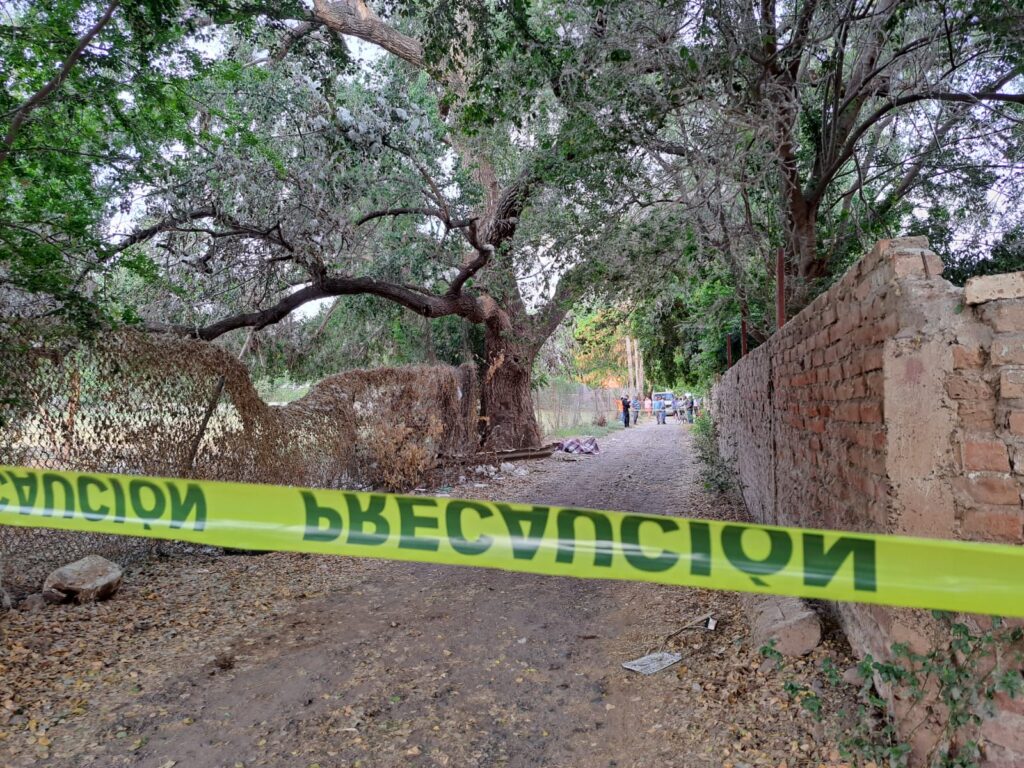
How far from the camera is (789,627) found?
3631mm

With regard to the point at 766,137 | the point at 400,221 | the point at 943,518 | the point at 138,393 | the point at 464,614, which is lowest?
the point at 464,614

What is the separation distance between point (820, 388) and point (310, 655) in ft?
11.9

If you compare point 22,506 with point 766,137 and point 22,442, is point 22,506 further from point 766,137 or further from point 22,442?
point 766,137

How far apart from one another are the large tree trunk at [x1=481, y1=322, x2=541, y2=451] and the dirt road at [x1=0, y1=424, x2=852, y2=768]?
8226 millimetres

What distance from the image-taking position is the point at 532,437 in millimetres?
14812

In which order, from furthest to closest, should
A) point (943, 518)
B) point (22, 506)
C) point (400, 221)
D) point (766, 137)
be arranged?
1. point (400, 221)
2. point (766, 137)
3. point (22, 506)
4. point (943, 518)

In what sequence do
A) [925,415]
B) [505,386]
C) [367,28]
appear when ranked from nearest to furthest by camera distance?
[925,415]
[367,28]
[505,386]

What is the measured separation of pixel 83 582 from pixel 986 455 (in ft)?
18.5

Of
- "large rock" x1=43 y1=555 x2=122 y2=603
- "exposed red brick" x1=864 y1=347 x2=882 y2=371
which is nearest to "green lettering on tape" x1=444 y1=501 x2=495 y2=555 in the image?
"exposed red brick" x1=864 y1=347 x2=882 y2=371

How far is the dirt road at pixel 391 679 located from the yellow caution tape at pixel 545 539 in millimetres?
1209

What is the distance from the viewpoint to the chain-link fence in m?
4.98

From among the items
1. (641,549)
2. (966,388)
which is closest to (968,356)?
(966,388)

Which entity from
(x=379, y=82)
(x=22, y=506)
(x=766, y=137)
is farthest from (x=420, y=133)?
(x=22, y=506)

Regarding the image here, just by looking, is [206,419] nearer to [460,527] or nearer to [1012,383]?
[460,527]
